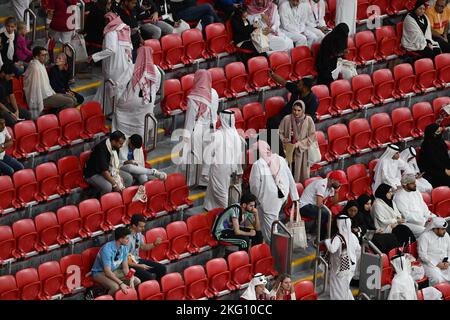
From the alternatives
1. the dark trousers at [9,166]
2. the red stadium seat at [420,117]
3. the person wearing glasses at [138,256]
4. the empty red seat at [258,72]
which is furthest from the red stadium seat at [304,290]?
the red stadium seat at [420,117]

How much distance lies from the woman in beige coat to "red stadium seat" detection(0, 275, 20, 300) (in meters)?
4.22

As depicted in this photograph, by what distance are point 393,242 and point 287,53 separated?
11.1 feet

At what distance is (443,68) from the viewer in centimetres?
2364

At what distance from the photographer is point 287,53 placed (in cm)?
2284

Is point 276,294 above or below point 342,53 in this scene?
below

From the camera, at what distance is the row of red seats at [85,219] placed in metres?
19.1

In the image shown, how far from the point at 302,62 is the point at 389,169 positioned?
6.97 ft

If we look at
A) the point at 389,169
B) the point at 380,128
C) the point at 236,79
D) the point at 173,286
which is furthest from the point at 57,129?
the point at 380,128

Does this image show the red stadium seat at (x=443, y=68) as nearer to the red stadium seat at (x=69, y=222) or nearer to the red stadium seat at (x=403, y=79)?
the red stadium seat at (x=403, y=79)

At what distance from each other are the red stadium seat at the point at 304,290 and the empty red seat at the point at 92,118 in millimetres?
3165

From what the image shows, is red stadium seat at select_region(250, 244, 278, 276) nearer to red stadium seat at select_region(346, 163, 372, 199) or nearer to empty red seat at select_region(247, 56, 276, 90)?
red stadium seat at select_region(346, 163, 372, 199)

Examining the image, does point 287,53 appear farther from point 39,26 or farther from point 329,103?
point 39,26

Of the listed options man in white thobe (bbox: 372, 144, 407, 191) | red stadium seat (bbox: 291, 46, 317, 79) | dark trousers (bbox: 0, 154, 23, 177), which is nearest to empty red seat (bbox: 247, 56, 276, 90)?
red stadium seat (bbox: 291, 46, 317, 79)

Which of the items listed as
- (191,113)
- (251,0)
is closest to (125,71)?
(191,113)
